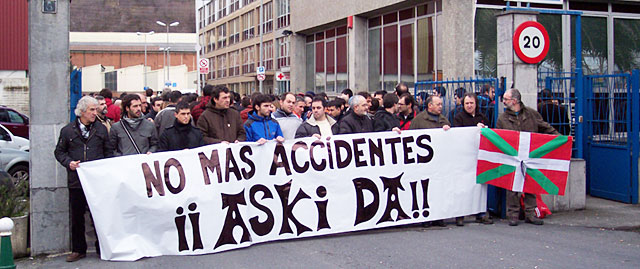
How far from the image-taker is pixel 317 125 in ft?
30.1

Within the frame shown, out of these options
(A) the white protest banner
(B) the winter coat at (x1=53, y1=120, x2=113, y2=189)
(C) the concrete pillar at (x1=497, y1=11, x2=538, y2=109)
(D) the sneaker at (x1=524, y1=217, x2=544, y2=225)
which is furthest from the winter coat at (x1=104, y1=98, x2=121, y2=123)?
(D) the sneaker at (x1=524, y1=217, x2=544, y2=225)

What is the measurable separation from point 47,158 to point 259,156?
2.46 meters

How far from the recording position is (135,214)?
24.5ft

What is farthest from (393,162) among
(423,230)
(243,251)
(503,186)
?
(243,251)

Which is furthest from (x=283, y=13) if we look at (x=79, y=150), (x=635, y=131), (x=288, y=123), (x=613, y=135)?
(x=79, y=150)

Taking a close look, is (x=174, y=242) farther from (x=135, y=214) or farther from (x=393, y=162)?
(x=393, y=162)

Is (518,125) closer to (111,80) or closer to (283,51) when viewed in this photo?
(283,51)

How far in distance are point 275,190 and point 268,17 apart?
43.7 meters

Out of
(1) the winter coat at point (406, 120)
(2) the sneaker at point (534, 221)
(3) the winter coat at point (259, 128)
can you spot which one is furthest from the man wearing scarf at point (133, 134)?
(2) the sneaker at point (534, 221)

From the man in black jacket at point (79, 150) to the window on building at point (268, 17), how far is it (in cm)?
4332

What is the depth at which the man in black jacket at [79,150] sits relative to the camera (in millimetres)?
7340

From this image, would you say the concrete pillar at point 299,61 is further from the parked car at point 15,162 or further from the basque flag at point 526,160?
the basque flag at point 526,160

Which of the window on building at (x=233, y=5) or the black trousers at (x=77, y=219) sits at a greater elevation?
the window on building at (x=233, y=5)

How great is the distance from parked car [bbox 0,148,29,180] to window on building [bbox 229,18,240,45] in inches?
1831
